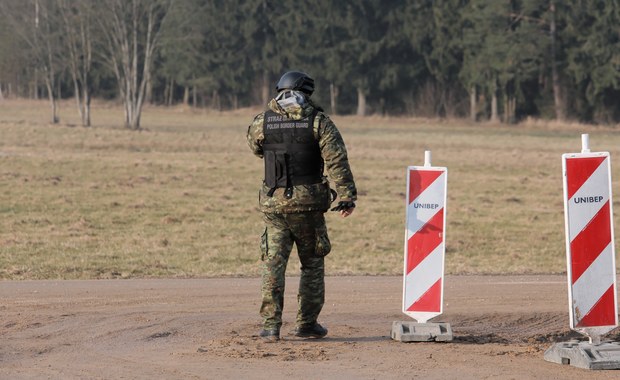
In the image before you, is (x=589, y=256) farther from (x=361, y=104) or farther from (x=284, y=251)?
(x=361, y=104)

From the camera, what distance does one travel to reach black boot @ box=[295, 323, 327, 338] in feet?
28.7

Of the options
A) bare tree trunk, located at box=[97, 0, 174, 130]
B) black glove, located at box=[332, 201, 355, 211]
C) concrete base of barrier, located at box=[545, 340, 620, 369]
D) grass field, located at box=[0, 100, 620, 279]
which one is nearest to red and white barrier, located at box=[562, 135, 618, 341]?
concrete base of barrier, located at box=[545, 340, 620, 369]

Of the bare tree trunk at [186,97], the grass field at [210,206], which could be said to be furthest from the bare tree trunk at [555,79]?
the bare tree trunk at [186,97]

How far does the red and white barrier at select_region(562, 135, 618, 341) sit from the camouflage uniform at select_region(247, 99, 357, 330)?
1.57 metres

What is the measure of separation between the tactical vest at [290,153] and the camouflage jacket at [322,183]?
37 millimetres

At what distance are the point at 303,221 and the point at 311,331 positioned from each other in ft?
2.97

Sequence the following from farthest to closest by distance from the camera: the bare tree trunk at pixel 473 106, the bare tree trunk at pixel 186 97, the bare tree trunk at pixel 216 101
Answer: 1. the bare tree trunk at pixel 186 97
2. the bare tree trunk at pixel 216 101
3. the bare tree trunk at pixel 473 106

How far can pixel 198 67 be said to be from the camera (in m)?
83.3

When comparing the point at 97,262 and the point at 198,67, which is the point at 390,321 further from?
the point at 198,67

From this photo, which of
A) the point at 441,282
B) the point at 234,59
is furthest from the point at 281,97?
the point at 234,59

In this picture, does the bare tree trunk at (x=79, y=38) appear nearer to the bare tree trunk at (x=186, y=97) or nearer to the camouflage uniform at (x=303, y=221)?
the bare tree trunk at (x=186, y=97)

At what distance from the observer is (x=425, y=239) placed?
28.1 ft

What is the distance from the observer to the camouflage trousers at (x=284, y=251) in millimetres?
8438

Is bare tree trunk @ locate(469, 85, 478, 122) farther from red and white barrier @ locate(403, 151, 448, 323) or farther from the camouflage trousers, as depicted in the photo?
the camouflage trousers
